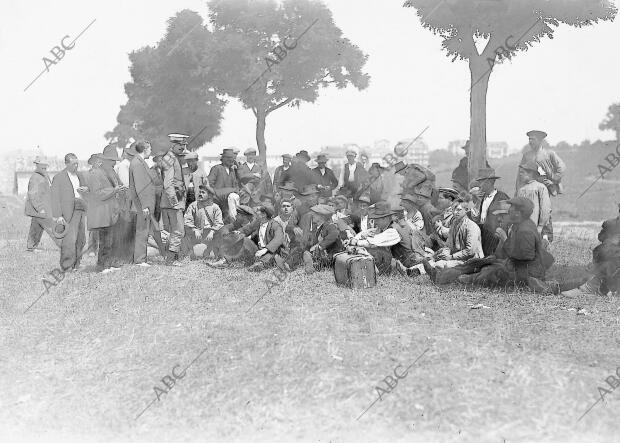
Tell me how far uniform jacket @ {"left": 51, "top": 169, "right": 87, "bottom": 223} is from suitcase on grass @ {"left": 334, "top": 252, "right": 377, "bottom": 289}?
469 cm

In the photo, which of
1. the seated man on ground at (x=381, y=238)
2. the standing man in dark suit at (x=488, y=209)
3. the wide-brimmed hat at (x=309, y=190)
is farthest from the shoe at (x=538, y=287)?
the wide-brimmed hat at (x=309, y=190)

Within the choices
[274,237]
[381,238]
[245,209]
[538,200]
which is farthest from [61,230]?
[538,200]

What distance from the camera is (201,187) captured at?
11.3 metres

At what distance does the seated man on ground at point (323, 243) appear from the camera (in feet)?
32.6

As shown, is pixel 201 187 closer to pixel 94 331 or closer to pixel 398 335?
pixel 94 331

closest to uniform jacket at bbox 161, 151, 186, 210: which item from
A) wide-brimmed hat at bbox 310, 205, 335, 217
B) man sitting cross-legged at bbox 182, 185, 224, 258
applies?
man sitting cross-legged at bbox 182, 185, 224, 258

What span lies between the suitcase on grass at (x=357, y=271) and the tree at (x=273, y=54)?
20298 millimetres

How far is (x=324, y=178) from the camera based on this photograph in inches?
523

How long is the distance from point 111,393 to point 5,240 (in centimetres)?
1164

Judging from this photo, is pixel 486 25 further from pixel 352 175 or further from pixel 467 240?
pixel 467 240

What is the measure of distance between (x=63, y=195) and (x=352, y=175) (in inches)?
221

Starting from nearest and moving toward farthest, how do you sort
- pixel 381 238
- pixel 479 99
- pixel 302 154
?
pixel 381 238 → pixel 302 154 → pixel 479 99

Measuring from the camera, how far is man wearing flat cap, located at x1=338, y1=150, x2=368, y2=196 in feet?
43.3

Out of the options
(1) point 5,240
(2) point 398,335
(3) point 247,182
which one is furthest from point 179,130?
(2) point 398,335
